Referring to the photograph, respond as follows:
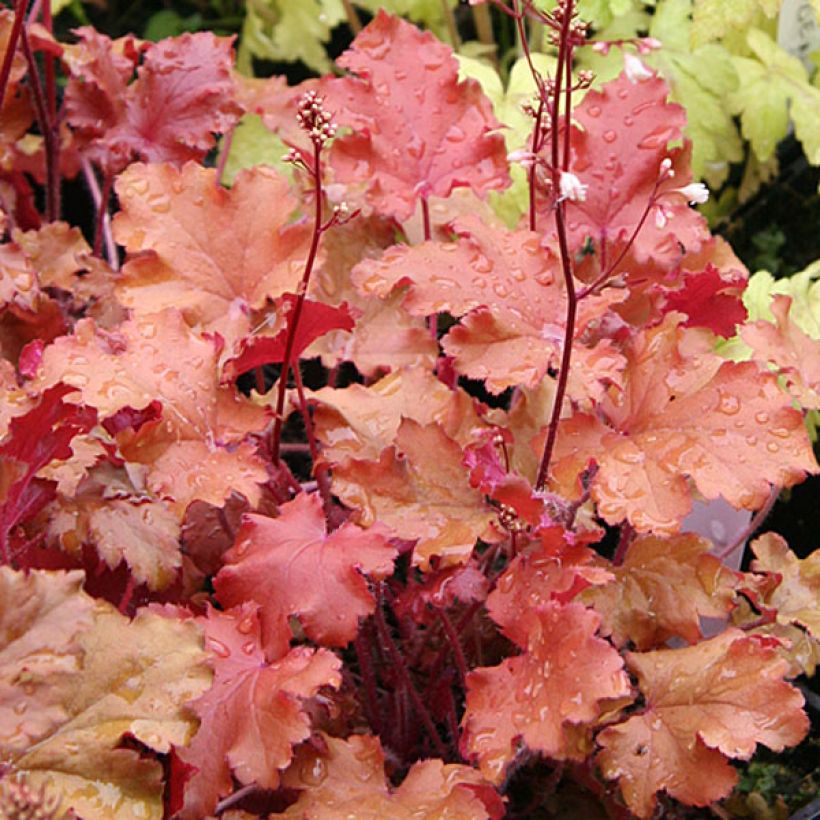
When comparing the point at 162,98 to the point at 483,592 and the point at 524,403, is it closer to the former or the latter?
the point at 524,403

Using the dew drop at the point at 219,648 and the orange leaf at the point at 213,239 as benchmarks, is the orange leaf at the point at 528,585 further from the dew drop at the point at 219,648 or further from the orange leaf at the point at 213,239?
the orange leaf at the point at 213,239

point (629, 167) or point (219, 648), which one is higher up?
point (629, 167)

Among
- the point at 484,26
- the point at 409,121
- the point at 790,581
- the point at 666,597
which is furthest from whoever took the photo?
the point at 484,26

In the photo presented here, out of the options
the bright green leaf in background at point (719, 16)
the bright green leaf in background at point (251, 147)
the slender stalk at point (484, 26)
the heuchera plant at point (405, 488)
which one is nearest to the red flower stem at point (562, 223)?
the heuchera plant at point (405, 488)

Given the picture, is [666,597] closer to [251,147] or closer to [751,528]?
[751,528]

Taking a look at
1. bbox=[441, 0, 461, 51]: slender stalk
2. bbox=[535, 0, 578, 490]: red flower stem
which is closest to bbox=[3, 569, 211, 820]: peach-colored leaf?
bbox=[535, 0, 578, 490]: red flower stem

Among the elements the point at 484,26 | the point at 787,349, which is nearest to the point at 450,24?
the point at 484,26
